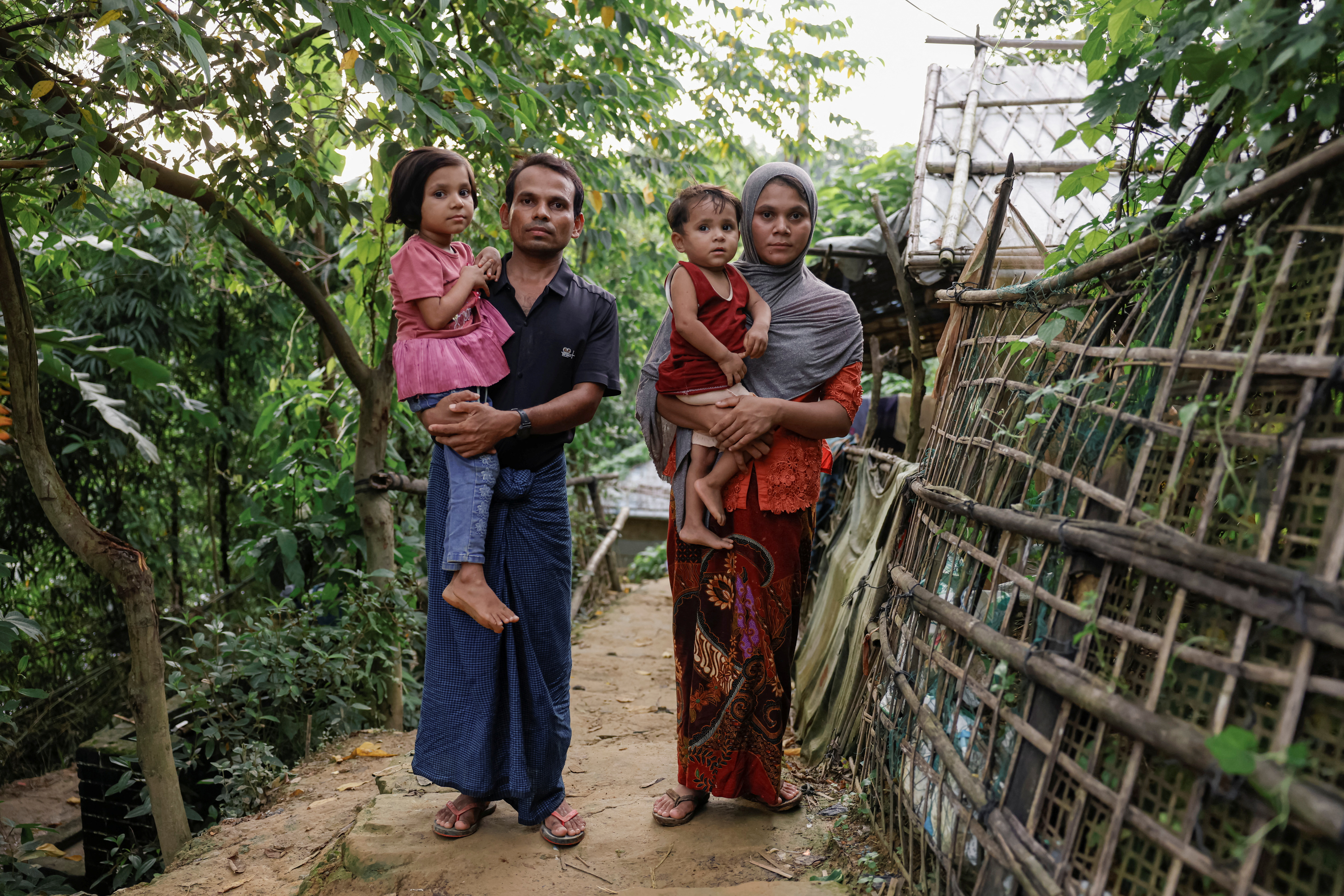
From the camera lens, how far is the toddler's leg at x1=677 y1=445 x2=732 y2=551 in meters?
2.53

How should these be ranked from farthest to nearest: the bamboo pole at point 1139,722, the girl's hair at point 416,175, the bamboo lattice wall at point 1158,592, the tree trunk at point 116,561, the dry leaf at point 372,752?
the dry leaf at point 372,752, the tree trunk at point 116,561, the girl's hair at point 416,175, the bamboo lattice wall at point 1158,592, the bamboo pole at point 1139,722

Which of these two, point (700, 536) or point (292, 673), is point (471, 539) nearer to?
point (700, 536)

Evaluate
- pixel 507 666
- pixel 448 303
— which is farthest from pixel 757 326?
pixel 507 666

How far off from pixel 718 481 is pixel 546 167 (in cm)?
A: 102

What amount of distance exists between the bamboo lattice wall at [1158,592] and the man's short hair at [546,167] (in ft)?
4.18

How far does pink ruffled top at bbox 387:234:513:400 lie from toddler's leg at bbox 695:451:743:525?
65 cm

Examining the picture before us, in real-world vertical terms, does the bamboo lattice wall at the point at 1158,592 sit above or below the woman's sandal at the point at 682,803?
above

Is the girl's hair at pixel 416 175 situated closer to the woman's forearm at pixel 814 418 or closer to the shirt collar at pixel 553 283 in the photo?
the shirt collar at pixel 553 283

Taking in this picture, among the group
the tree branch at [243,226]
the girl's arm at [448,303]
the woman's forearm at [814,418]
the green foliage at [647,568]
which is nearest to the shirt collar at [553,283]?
the girl's arm at [448,303]

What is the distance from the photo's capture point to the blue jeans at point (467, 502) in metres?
2.39

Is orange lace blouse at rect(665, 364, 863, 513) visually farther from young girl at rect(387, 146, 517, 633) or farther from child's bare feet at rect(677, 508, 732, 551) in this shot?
Answer: young girl at rect(387, 146, 517, 633)

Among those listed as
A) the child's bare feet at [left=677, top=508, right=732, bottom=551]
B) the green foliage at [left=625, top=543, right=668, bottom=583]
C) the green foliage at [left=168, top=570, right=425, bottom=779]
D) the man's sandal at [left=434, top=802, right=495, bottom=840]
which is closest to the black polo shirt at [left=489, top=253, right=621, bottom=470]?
the child's bare feet at [left=677, top=508, right=732, bottom=551]

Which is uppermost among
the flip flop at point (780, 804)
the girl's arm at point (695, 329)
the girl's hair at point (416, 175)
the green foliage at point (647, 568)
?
the girl's hair at point (416, 175)

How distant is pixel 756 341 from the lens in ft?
8.09
